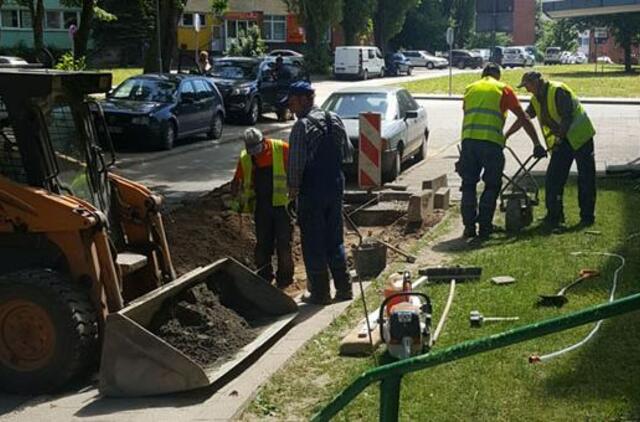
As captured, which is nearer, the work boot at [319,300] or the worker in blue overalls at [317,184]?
the worker in blue overalls at [317,184]

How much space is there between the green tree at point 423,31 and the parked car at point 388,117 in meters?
76.4

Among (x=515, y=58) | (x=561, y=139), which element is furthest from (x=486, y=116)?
(x=515, y=58)

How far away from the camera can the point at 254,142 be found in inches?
361

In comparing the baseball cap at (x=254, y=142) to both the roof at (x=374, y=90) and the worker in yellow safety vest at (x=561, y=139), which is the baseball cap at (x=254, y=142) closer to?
the worker in yellow safety vest at (x=561, y=139)

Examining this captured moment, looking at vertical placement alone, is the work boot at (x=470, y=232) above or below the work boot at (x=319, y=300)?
above

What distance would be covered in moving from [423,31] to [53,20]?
4010 cm

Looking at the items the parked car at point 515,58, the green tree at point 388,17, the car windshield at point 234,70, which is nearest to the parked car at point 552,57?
the parked car at point 515,58

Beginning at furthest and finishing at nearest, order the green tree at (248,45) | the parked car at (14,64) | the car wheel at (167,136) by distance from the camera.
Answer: the green tree at (248,45) → the car wheel at (167,136) → the parked car at (14,64)

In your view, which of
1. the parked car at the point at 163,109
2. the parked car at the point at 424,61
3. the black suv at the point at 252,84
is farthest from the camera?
the parked car at the point at 424,61

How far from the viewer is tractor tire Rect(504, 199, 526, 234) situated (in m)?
11.5

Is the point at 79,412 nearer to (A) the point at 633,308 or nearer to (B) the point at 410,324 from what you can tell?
(B) the point at 410,324

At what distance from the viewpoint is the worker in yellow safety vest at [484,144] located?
1115cm

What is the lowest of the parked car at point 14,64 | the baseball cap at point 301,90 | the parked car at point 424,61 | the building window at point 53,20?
the parked car at point 424,61

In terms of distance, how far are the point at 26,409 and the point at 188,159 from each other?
15.3 m
